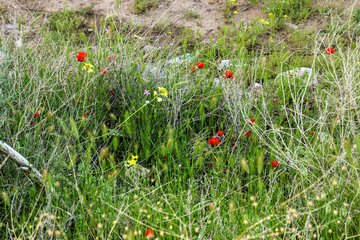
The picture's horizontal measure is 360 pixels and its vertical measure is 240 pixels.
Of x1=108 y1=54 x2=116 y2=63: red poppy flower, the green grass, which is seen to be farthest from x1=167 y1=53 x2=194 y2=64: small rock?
x1=108 y1=54 x2=116 y2=63: red poppy flower

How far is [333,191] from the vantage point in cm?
251

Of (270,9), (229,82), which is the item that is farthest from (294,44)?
(229,82)

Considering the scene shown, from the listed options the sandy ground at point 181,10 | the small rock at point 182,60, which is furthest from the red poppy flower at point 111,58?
Answer: the sandy ground at point 181,10

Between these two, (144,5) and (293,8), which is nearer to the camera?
(293,8)

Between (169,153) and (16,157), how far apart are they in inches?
32.8

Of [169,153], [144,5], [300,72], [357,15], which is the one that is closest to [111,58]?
[169,153]

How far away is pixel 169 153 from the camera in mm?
3053

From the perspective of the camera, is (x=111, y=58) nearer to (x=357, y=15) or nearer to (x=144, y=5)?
(x=144, y=5)

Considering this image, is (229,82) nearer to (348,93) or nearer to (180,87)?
(180,87)

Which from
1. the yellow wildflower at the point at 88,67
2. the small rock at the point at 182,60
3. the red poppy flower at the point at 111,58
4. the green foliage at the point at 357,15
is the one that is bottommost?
the green foliage at the point at 357,15

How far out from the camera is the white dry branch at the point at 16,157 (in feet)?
8.24

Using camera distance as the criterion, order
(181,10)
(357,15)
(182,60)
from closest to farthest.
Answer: (182,60) < (357,15) < (181,10)

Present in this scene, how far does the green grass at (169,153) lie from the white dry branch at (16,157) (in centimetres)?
8

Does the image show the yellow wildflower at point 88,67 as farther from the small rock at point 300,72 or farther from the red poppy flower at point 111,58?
the small rock at point 300,72
